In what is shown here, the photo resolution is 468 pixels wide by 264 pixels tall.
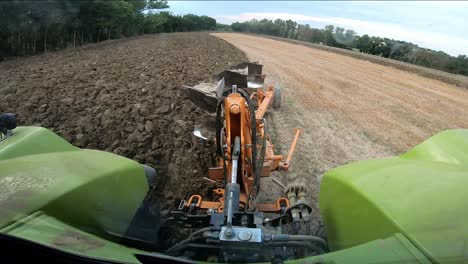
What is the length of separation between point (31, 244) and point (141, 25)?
34145 millimetres

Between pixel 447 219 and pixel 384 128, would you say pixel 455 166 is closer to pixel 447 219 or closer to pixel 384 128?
pixel 447 219

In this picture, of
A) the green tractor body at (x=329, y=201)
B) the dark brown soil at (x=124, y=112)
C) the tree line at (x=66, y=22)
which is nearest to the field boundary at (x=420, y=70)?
the dark brown soil at (x=124, y=112)

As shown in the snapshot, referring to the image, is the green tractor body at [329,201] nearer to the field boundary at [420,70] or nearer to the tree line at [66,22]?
the tree line at [66,22]

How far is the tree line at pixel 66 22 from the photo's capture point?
Result: 9148mm

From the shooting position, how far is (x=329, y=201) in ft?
7.12

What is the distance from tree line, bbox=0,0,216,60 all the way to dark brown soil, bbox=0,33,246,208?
1.35m

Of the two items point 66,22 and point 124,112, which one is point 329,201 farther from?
point 66,22

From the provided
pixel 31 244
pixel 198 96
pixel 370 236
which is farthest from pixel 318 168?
pixel 31 244

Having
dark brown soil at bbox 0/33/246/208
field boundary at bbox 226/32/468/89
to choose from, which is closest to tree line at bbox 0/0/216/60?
dark brown soil at bbox 0/33/246/208

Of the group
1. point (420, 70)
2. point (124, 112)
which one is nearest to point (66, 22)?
point (124, 112)

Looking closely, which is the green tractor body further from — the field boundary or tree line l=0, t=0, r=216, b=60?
the field boundary

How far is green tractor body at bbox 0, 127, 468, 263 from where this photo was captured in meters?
1.40

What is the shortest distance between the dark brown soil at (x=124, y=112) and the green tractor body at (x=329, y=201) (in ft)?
7.68

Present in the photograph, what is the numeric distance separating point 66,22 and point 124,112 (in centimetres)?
942
